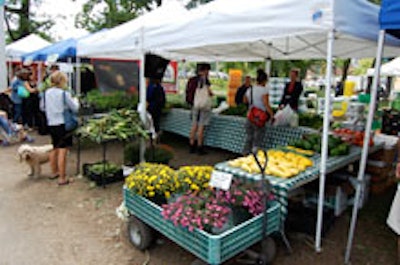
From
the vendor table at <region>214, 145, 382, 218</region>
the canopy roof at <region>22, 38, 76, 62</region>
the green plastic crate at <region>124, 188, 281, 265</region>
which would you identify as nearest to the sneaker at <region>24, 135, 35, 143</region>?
the canopy roof at <region>22, 38, 76, 62</region>

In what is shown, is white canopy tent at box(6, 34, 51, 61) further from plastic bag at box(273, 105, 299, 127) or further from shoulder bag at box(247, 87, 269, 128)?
plastic bag at box(273, 105, 299, 127)

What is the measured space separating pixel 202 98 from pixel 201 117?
44 cm

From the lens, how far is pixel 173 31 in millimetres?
3896

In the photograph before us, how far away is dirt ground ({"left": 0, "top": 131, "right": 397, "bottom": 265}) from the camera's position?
9.65 feet

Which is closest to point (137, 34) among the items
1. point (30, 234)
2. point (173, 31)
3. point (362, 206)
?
point (173, 31)

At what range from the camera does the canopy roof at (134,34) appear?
14.1 ft

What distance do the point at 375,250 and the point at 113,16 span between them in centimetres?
1433

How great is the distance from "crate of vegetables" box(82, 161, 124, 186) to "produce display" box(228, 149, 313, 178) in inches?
92.9

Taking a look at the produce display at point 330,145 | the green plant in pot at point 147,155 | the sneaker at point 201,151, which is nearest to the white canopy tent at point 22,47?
the sneaker at point 201,151

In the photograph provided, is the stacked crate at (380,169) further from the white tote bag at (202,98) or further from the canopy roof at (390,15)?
the white tote bag at (202,98)

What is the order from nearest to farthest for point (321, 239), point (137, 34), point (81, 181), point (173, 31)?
point (321, 239) → point (173, 31) → point (137, 34) → point (81, 181)

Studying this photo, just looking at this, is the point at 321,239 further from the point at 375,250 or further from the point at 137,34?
the point at 137,34

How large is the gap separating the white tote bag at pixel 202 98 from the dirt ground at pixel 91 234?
220cm

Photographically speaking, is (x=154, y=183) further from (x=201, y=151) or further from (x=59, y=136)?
(x=201, y=151)
